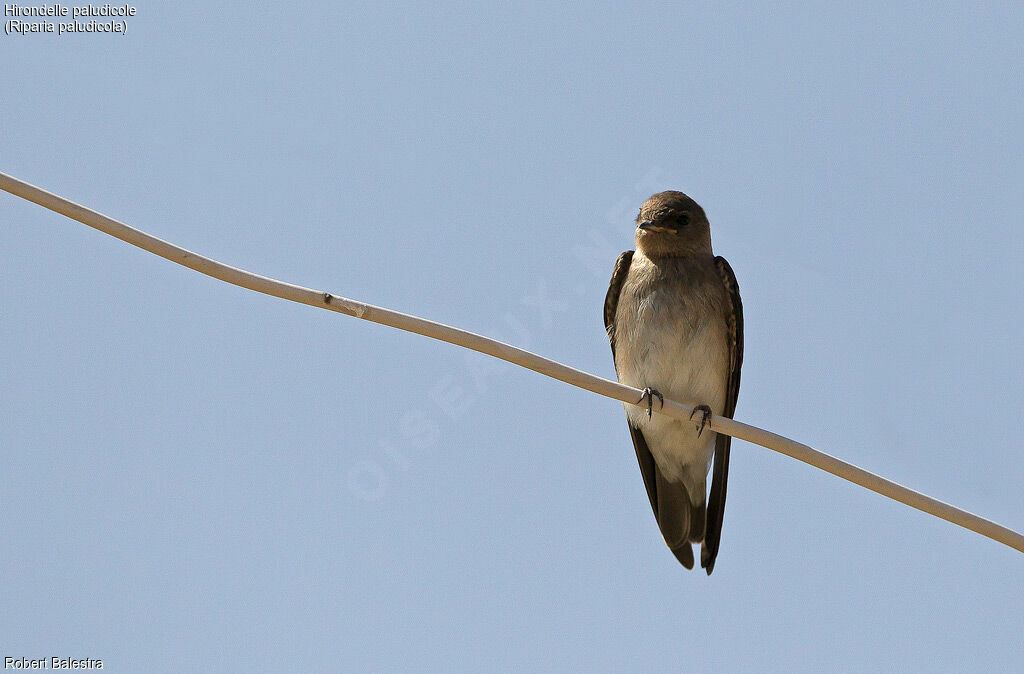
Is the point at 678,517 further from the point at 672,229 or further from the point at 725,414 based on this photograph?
the point at 672,229

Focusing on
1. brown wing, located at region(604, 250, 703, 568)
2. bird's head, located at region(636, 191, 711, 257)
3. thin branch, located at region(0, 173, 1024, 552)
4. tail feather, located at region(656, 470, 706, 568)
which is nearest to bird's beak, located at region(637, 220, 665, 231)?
bird's head, located at region(636, 191, 711, 257)

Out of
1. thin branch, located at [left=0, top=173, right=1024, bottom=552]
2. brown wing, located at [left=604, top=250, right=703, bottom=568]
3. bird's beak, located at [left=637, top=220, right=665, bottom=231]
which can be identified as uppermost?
bird's beak, located at [left=637, top=220, right=665, bottom=231]

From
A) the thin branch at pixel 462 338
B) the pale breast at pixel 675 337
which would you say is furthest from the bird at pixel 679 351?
the thin branch at pixel 462 338

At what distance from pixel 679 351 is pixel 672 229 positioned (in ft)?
2.84

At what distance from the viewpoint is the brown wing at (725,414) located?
6812 mm

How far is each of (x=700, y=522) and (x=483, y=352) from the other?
12.5ft

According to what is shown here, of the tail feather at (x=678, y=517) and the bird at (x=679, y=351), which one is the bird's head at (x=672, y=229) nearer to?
the bird at (x=679, y=351)

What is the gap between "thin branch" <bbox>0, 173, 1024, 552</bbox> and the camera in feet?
10.9

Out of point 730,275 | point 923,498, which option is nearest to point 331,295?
point 923,498

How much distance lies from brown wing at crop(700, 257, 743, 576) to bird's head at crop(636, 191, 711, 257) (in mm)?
223

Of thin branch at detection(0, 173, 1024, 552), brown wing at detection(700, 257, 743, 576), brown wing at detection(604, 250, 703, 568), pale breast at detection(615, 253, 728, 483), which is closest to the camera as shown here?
thin branch at detection(0, 173, 1024, 552)

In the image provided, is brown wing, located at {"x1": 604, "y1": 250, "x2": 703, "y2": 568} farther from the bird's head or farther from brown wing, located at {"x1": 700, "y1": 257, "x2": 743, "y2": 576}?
the bird's head

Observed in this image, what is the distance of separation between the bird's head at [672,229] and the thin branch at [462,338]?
2787 millimetres

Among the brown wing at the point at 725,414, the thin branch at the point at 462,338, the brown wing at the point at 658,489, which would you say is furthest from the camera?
the brown wing at the point at 658,489
